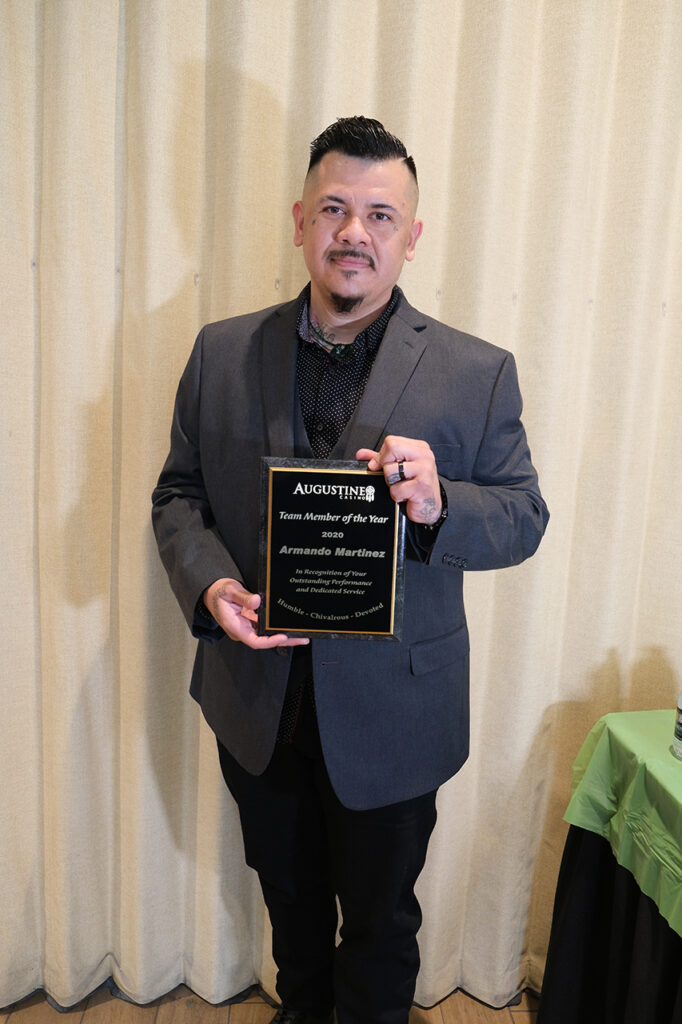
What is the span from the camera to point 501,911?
1912 millimetres

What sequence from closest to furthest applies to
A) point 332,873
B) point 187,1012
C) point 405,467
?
point 405,467, point 332,873, point 187,1012

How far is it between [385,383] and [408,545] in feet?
0.92

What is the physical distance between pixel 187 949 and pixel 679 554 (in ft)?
5.37

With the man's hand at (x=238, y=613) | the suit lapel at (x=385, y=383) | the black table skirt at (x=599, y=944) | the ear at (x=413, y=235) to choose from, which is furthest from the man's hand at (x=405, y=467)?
the black table skirt at (x=599, y=944)

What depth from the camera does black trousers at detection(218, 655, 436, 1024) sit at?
1.40 m

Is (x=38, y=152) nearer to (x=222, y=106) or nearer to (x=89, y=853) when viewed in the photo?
(x=222, y=106)

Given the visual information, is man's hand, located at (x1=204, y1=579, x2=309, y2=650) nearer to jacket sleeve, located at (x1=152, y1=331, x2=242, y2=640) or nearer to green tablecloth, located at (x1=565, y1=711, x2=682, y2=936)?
jacket sleeve, located at (x1=152, y1=331, x2=242, y2=640)

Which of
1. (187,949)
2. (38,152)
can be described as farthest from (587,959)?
(38,152)

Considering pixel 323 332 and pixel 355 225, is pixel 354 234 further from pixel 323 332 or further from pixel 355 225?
pixel 323 332

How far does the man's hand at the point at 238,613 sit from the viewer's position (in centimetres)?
→ 118

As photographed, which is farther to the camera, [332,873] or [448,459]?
[332,873]

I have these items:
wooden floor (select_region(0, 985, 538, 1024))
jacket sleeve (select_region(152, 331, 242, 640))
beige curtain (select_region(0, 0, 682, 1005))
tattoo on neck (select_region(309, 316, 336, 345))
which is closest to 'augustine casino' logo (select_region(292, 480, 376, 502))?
jacket sleeve (select_region(152, 331, 242, 640))

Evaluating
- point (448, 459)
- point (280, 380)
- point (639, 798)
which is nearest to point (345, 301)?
point (280, 380)

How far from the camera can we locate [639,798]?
55.5 inches
